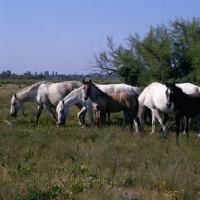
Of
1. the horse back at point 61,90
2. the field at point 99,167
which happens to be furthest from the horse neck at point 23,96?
the field at point 99,167

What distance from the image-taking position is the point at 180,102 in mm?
12461

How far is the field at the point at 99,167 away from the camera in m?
6.39

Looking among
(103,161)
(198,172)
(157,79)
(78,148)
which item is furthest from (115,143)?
(157,79)

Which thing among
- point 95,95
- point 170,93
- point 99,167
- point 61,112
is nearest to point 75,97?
point 61,112

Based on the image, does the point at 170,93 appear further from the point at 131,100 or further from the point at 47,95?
the point at 47,95

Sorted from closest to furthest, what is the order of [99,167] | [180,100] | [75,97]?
1. [99,167]
2. [180,100]
3. [75,97]

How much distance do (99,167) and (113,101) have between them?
231 inches

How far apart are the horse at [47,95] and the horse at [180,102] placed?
486 centimetres

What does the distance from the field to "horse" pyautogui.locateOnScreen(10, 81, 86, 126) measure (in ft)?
18.2

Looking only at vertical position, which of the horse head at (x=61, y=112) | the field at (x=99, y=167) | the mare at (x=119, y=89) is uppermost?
the mare at (x=119, y=89)

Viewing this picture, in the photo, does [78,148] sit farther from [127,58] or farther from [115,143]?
[127,58]

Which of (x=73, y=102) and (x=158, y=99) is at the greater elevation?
(x=158, y=99)

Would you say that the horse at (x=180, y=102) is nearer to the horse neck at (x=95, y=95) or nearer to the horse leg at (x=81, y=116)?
the horse neck at (x=95, y=95)

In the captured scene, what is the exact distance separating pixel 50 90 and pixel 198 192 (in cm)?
1143
